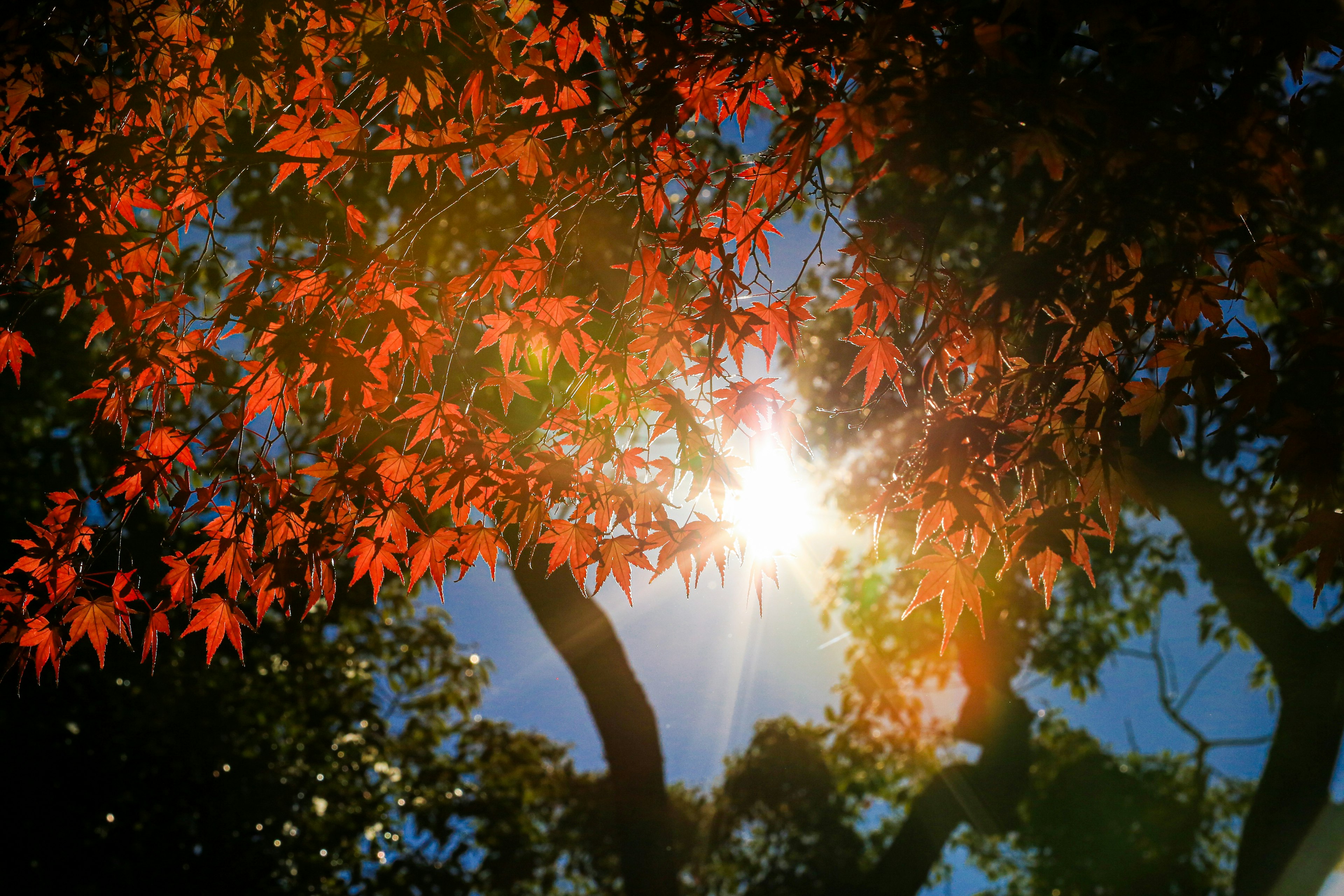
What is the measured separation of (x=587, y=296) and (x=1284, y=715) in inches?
272

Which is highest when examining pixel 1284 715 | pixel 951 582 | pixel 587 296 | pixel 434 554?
pixel 587 296

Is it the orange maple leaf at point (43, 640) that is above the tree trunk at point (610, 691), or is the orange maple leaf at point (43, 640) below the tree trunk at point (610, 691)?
below

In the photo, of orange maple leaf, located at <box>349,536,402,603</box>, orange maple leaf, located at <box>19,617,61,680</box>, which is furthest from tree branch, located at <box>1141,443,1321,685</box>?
orange maple leaf, located at <box>19,617,61,680</box>

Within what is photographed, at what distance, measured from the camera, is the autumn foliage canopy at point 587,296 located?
1.64 meters

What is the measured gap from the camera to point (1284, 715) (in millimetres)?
5926

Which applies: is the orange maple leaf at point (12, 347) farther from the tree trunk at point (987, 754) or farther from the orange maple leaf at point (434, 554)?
the tree trunk at point (987, 754)

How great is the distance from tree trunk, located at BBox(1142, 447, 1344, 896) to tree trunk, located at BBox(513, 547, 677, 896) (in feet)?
14.4

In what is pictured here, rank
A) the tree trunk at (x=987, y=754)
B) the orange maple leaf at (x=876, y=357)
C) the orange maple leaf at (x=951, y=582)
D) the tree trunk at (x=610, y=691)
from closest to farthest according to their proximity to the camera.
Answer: the orange maple leaf at (x=951, y=582) → the orange maple leaf at (x=876, y=357) → the tree trunk at (x=610, y=691) → the tree trunk at (x=987, y=754)

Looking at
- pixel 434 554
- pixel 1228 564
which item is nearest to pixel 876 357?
pixel 434 554

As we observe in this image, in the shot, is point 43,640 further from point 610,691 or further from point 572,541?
point 610,691

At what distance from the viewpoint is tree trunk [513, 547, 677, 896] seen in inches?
197

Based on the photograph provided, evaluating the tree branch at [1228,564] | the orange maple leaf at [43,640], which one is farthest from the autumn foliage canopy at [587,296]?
the tree branch at [1228,564]

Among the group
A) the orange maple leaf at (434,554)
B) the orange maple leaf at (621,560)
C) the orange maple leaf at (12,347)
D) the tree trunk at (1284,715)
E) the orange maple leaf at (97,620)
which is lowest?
the tree trunk at (1284,715)

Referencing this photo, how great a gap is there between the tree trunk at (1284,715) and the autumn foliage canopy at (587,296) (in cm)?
468
